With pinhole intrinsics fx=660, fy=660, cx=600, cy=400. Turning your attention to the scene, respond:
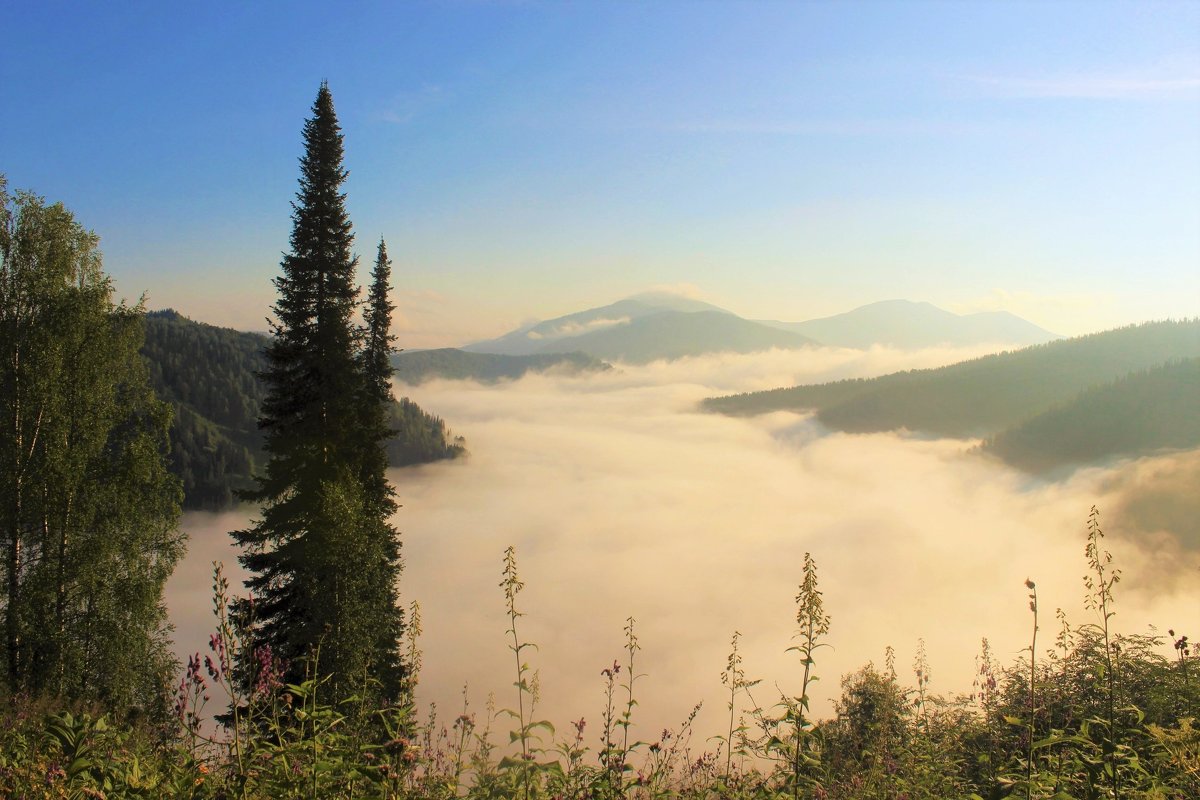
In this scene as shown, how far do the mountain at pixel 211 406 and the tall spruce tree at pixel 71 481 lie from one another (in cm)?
15134

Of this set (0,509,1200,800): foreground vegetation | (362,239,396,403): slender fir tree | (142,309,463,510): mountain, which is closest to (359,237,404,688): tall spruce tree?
(362,239,396,403): slender fir tree

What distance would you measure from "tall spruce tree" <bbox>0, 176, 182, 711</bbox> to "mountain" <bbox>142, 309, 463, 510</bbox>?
15134 centimetres

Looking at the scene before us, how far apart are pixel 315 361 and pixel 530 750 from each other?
52.6 ft

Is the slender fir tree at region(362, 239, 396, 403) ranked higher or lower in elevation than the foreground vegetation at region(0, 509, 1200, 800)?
higher

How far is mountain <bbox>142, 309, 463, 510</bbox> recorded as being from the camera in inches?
6270

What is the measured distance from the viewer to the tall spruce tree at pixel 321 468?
15469 mm

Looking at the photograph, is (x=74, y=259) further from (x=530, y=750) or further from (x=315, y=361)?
(x=530, y=750)

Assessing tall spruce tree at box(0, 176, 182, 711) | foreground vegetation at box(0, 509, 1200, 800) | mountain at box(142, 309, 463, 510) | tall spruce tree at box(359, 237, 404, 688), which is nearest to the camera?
foreground vegetation at box(0, 509, 1200, 800)

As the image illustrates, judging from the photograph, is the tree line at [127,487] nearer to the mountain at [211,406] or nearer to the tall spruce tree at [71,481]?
the tall spruce tree at [71,481]

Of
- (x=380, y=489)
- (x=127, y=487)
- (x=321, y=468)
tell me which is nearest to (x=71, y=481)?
(x=127, y=487)

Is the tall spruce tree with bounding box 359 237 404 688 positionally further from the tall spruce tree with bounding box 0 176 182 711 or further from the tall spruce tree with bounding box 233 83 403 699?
the tall spruce tree with bounding box 0 176 182 711

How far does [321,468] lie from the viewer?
17078 millimetres

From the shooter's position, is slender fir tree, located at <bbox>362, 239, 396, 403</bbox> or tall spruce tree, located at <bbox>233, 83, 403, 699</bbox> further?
slender fir tree, located at <bbox>362, 239, 396, 403</bbox>

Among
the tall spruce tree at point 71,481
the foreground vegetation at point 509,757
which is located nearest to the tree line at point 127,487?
the tall spruce tree at point 71,481
